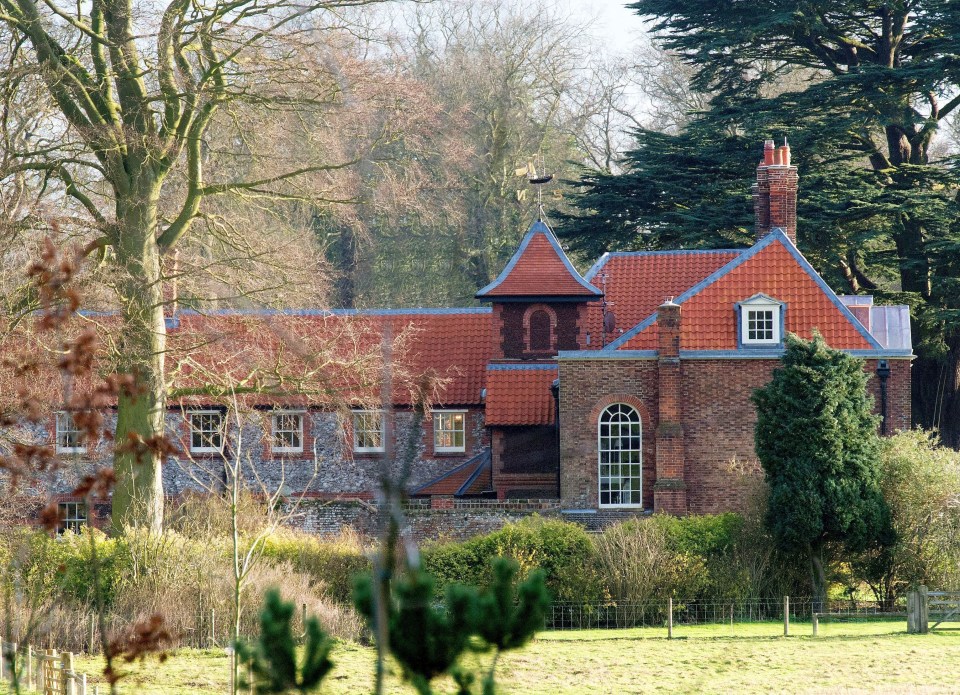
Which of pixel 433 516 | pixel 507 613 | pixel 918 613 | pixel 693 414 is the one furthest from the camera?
pixel 693 414

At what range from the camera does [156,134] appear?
2342 centimetres

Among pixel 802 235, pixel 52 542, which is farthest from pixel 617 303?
pixel 52 542

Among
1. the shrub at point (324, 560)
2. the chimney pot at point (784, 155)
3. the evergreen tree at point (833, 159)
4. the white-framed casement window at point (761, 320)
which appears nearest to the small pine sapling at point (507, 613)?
the shrub at point (324, 560)

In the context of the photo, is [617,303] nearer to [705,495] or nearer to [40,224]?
[705,495]

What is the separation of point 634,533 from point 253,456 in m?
13.7

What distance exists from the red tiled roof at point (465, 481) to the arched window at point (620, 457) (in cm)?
423

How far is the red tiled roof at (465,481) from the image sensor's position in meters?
31.8

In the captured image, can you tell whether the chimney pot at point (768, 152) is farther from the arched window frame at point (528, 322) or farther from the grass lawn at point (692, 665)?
the grass lawn at point (692, 665)

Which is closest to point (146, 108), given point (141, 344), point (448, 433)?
point (141, 344)

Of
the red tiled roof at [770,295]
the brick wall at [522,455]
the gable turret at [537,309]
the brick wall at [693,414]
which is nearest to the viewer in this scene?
the brick wall at [693,414]

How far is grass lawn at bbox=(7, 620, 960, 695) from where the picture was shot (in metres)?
16.8

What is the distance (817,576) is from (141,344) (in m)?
12.9

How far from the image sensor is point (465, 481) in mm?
32250

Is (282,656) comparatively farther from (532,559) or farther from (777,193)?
(777,193)
